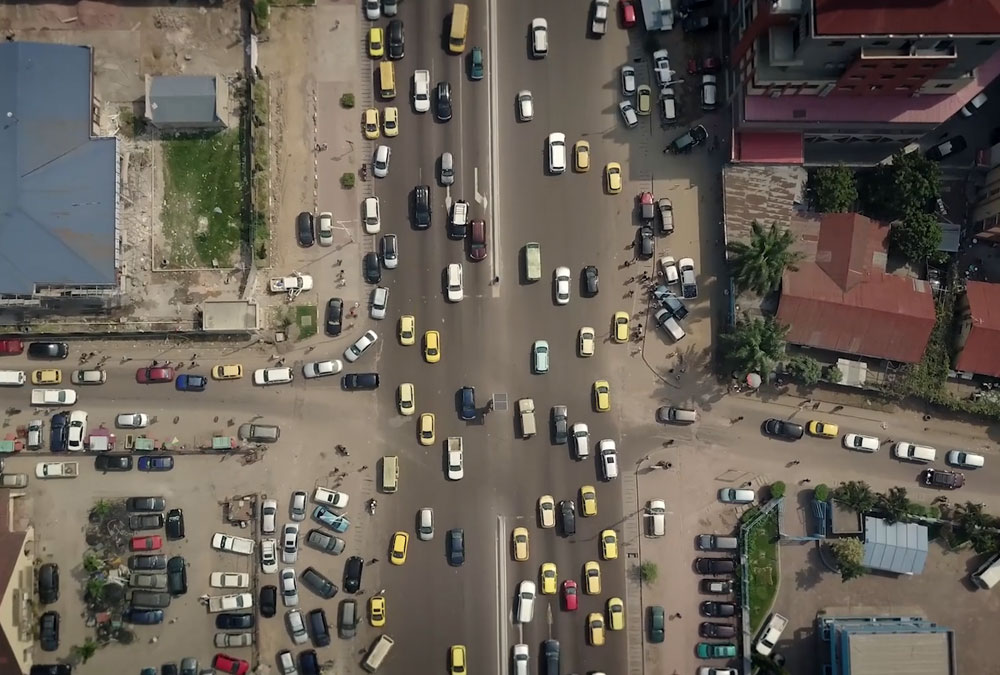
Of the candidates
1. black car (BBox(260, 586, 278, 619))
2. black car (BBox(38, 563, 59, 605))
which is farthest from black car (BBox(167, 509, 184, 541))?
black car (BBox(38, 563, 59, 605))

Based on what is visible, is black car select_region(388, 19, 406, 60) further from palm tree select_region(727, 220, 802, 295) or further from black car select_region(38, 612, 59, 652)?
black car select_region(38, 612, 59, 652)

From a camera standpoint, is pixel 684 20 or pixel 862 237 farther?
pixel 684 20

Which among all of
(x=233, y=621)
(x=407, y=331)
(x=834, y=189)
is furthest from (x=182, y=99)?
(x=834, y=189)

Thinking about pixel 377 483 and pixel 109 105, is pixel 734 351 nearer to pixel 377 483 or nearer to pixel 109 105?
pixel 377 483

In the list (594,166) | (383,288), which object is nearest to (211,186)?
(383,288)

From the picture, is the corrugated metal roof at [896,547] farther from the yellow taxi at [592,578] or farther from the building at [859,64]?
the building at [859,64]

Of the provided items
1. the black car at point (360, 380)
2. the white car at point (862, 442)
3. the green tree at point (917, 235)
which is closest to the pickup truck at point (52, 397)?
the black car at point (360, 380)

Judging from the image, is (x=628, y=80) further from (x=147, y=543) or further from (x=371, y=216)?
(x=147, y=543)
